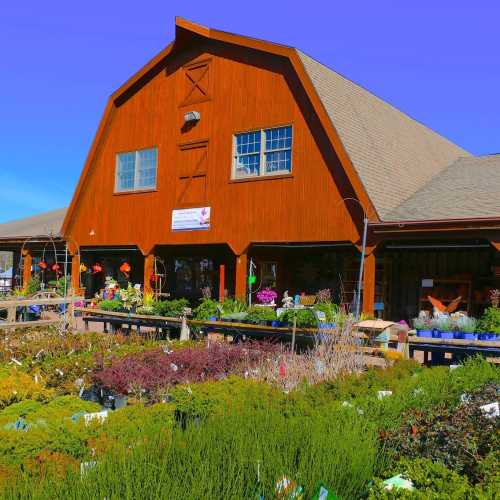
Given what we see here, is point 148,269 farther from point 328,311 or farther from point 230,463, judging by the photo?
point 230,463

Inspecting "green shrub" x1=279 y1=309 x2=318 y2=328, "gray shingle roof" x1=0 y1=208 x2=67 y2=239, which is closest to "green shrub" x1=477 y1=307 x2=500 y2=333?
"green shrub" x1=279 y1=309 x2=318 y2=328

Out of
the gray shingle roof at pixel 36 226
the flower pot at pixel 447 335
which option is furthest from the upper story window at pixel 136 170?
the flower pot at pixel 447 335

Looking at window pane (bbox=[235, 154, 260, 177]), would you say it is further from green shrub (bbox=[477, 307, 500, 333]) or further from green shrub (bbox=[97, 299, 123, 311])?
green shrub (bbox=[477, 307, 500, 333])

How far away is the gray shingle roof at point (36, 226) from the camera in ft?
77.2

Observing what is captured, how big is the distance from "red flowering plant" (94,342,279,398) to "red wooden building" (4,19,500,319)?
548cm

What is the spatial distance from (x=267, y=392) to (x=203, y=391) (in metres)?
0.67

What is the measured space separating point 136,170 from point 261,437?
1575 cm


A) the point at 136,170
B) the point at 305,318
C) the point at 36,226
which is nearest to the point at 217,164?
the point at 136,170

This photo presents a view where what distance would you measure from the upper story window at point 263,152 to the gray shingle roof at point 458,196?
3.43m

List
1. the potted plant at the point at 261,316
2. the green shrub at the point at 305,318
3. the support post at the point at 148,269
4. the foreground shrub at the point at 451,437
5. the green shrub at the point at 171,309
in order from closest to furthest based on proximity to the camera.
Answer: the foreground shrub at the point at 451,437 < the green shrub at the point at 305,318 < the potted plant at the point at 261,316 < the green shrub at the point at 171,309 < the support post at the point at 148,269

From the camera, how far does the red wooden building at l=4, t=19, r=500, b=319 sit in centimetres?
1401

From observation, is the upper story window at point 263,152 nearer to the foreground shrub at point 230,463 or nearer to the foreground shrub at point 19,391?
the foreground shrub at point 19,391

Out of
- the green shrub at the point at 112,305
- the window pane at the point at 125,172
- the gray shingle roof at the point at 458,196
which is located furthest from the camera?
the window pane at the point at 125,172

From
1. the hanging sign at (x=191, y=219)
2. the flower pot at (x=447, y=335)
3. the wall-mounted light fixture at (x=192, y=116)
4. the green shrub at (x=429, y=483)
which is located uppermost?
the wall-mounted light fixture at (x=192, y=116)
